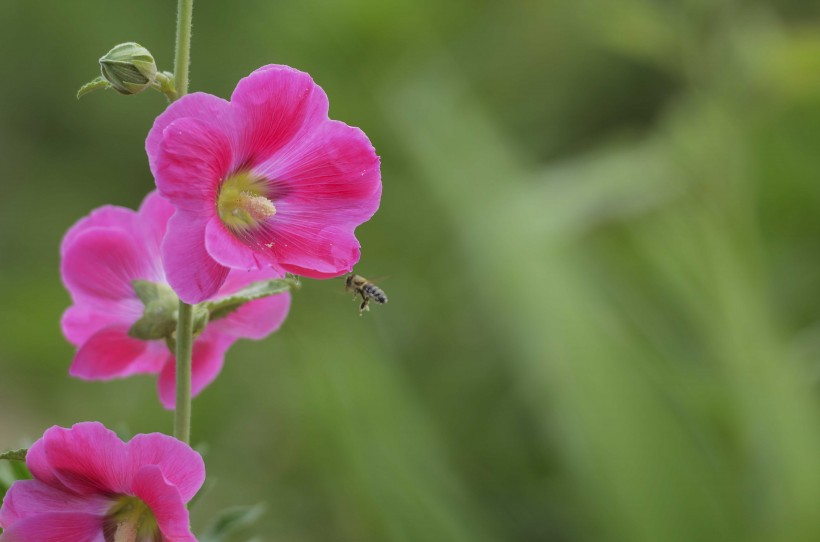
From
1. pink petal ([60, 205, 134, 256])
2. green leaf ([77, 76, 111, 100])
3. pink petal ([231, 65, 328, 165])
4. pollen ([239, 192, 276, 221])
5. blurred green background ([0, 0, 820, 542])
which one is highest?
green leaf ([77, 76, 111, 100])

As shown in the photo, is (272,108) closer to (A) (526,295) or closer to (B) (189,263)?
(B) (189,263)

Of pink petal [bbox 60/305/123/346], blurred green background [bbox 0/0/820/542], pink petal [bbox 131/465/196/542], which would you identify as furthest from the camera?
blurred green background [bbox 0/0/820/542]

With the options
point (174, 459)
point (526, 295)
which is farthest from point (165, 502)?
point (526, 295)

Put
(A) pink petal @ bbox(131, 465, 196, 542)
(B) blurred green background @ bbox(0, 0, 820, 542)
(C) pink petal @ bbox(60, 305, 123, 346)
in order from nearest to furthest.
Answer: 1. (A) pink petal @ bbox(131, 465, 196, 542)
2. (C) pink petal @ bbox(60, 305, 123, 346)
3. (B) blurred green background @ bbox(0, 0, 820, 542)

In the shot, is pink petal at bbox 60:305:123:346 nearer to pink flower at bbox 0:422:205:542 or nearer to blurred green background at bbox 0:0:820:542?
pink flower at bbox 0:422:205:542

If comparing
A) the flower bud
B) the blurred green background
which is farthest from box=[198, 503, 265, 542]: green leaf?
the blurred green background

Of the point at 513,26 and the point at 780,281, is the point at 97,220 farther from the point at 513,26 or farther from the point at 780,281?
the point at 513,26

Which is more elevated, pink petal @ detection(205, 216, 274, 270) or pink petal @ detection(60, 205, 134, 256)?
pink petal @ detection(60, 205, 134, 256)

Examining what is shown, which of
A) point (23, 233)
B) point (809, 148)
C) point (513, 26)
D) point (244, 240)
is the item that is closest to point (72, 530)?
point (244, 240)
